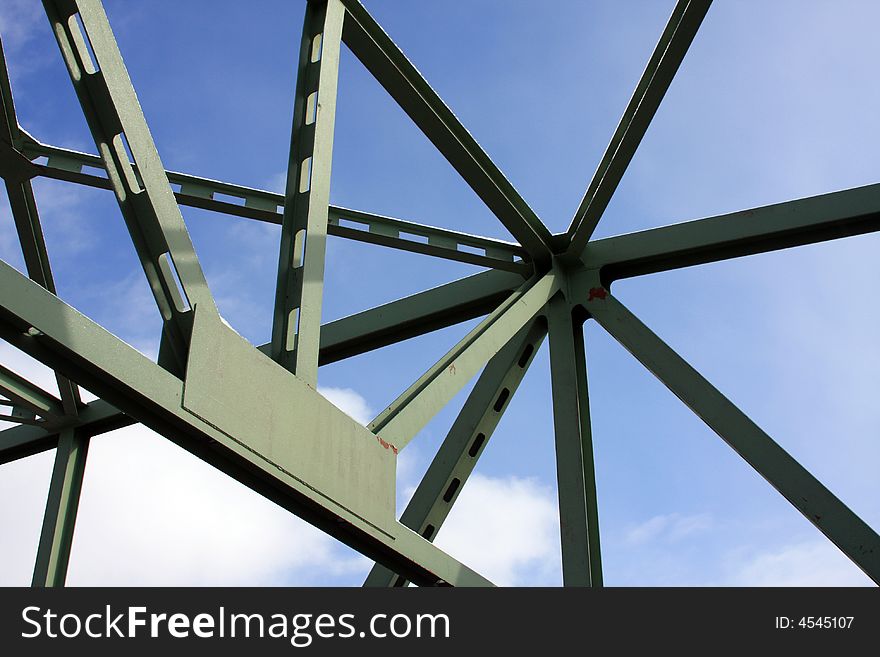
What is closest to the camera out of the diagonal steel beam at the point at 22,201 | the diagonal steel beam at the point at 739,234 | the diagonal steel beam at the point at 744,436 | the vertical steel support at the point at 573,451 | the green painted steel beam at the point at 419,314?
the diagonal steel beam at the point at 744,436

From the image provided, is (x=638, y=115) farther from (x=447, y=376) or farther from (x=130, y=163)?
(x=130, y=163)

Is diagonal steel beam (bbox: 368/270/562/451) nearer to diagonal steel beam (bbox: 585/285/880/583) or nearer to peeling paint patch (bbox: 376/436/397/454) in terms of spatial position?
peeling paint patch (bbox: 376/436/397/454)

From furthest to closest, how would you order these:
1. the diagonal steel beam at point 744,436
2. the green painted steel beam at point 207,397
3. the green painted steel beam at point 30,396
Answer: the green painted steel beam at point 30,396 < the diagonal steel beam at point 744,436 < the green painted steel beam at point 207,397

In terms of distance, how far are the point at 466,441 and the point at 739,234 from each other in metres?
2.34

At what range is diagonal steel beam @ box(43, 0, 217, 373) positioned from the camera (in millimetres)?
3467

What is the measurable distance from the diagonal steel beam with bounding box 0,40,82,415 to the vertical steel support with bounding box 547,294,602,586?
12.5 feet

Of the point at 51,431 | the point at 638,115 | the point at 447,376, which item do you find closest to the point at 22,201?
the point at 51,431

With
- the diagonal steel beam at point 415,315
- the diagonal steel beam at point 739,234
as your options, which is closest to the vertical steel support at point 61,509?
the diagonal steel beam at point 415,315

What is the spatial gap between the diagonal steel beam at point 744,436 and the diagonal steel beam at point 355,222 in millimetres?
767

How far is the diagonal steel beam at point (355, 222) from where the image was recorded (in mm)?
6875

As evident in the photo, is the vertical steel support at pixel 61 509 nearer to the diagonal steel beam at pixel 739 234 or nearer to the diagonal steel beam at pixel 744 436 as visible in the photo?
the diagonal steel beam at pixel 744 436

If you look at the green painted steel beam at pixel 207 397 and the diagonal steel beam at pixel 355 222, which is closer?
the green painted steel beam at pixel 207 397

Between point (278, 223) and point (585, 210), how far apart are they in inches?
A: 87.8
